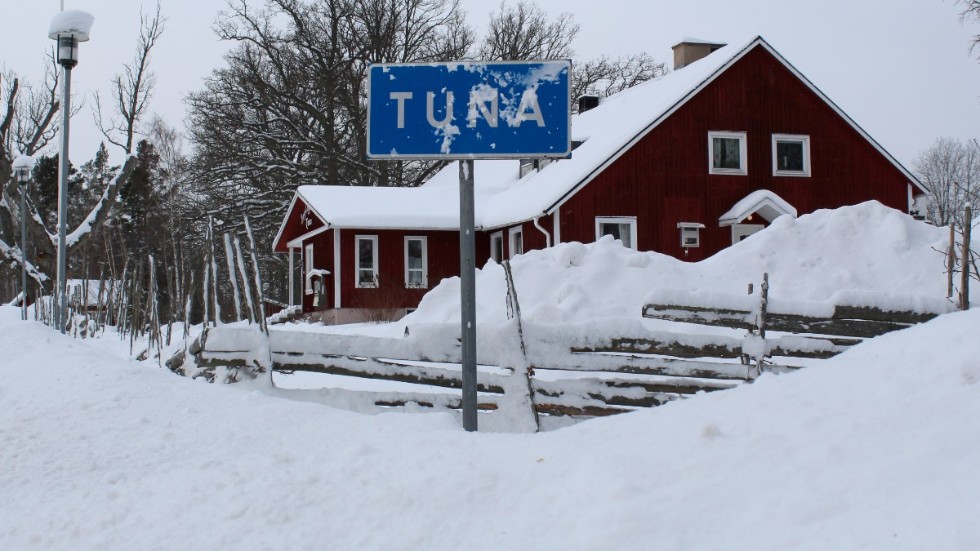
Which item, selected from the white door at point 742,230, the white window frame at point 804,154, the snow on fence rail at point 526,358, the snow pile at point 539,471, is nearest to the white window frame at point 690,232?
the white door at point 742,230

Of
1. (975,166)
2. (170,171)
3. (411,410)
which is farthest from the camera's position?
(975,166)

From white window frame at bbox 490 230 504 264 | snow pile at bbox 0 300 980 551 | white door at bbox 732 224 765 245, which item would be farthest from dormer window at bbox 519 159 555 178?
snow pile at bbox 0 300 980 551

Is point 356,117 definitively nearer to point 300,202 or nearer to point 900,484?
point 300,202

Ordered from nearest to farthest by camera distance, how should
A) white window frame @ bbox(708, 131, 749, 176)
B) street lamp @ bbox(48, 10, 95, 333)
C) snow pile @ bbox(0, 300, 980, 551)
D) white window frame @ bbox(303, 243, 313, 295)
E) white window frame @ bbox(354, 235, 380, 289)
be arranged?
snow pile @ bbox(0, 300, 980, 551)
street lamp @ bbox(48, 10, 95, 333)
white window frame @ bbox(708, 131, 749, 176)
white window frame @ bbox(354, 235, 380, 289)
white window frame @ bbox(303, 243, 313, 295)

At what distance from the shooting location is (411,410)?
644 cm

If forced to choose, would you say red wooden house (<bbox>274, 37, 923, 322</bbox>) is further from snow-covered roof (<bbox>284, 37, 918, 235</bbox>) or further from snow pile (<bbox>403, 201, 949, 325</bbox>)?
snow pile (<bbox>403, 201, 949, 325</bbox>)

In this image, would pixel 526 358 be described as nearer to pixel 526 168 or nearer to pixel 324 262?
pixel 324 262

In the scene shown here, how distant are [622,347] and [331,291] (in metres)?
19.8

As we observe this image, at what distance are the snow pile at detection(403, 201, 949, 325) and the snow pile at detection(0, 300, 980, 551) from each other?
7963 millimetres

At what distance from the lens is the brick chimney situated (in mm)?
27188

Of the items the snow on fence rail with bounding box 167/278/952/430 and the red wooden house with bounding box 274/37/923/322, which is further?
the red wooden house with bounding box 274/37/923/322

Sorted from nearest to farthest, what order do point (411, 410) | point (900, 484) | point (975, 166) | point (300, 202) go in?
1. point (900, 484)
2. point (411, 410)
3. point (300, 202)
4. point (975, 166)

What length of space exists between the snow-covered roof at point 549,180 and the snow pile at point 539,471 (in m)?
15.4

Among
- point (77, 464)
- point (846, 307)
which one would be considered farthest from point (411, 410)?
point (846, 307)
